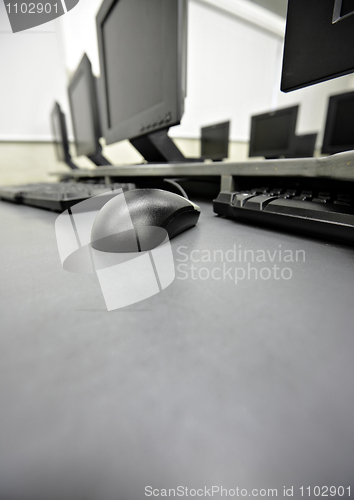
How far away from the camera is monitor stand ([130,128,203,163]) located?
0.71 meters

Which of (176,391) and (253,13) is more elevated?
(253,13)

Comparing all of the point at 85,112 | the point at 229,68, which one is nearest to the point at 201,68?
the point at 229,68

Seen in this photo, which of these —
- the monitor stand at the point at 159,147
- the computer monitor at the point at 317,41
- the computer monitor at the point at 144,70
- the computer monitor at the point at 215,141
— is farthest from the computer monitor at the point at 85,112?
the computer monitor at the point at 215,141

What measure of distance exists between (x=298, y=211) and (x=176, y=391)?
0.30 meters

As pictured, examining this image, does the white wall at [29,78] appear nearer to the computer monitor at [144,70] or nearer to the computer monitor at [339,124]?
the computer monitor at [144,70]

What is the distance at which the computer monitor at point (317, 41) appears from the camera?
33cm

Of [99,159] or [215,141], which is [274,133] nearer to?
[215,141]

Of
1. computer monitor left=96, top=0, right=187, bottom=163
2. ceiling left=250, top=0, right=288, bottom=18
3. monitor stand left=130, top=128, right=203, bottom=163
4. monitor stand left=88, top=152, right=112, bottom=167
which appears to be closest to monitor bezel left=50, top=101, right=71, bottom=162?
monitor stand left=88, top=152, right=112, bottom=167

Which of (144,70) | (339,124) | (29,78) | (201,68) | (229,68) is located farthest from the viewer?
(229,68)

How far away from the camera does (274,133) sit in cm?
201

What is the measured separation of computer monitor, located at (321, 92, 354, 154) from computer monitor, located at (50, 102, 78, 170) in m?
1.87

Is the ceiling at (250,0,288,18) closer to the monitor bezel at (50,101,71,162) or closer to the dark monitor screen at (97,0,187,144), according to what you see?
the monitor bezel at (50,101,71,162)

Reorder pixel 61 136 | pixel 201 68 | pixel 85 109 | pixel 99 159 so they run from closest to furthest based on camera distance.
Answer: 1. pixel 85 109
2. pixel 99 159
3. pixel 61 136
4. pixel 201 68

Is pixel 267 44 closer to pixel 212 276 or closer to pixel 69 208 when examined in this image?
pixel 69 208
